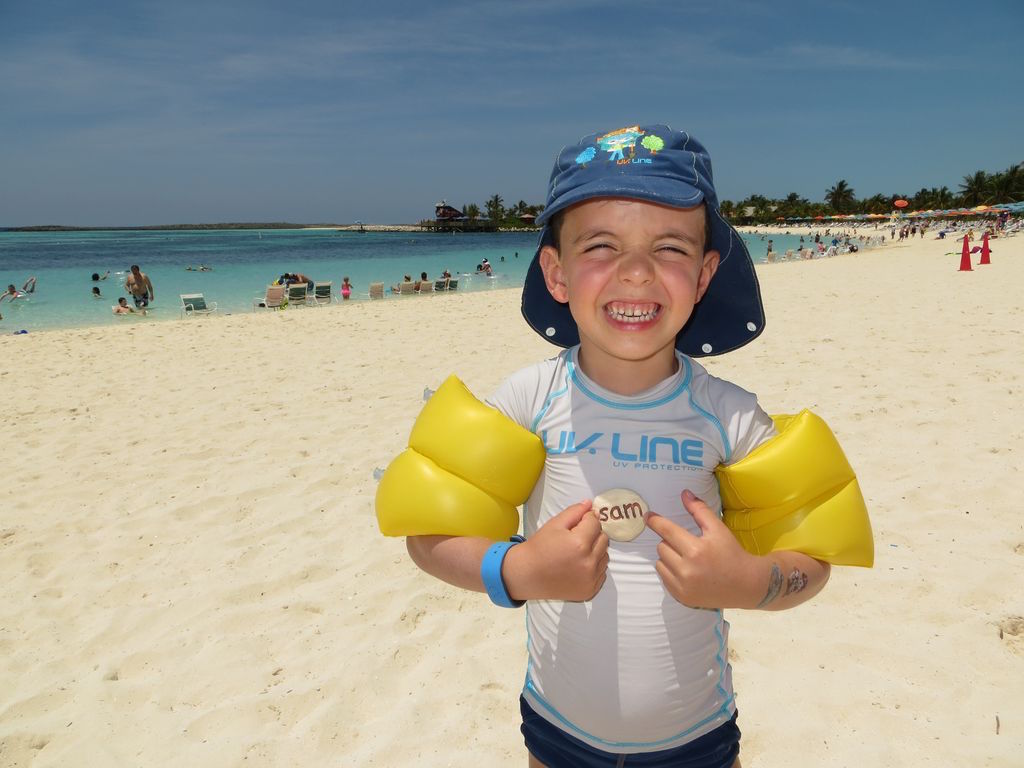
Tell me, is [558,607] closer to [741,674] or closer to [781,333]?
[741,674]

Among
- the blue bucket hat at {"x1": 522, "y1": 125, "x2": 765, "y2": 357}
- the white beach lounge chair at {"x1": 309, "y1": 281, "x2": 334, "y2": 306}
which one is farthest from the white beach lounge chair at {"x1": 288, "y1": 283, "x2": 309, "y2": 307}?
the blue bucket hat at {"x1": 522, "y1": 125, "x2": 765, "y2": 357}

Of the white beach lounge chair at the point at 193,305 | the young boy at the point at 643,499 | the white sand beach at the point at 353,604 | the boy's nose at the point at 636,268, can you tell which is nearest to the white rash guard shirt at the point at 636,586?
the young boy at the point at 643,499

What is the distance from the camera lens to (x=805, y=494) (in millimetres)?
1345

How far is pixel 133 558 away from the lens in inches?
152

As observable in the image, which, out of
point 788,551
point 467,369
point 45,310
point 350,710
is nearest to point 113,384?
point 467,369

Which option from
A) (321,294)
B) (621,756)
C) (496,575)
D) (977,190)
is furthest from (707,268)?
(977,190)

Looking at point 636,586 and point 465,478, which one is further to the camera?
point 465,478

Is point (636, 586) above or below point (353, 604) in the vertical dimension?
above

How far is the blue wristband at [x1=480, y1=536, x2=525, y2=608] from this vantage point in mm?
1256

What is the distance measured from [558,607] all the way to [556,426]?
0.41 m

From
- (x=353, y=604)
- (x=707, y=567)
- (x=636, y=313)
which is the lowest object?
(x=353, y=604)

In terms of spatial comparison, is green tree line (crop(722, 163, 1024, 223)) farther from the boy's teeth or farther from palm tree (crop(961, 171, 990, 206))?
the boy's teeth

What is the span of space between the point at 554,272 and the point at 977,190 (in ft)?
361

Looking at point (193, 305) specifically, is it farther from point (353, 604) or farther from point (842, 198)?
point (842, 198)
